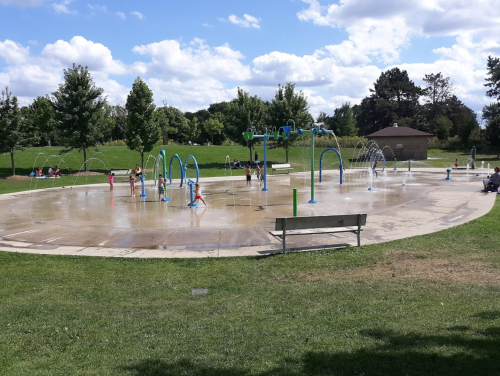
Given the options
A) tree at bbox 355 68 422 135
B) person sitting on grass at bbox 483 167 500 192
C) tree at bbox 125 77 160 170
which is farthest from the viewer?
tree at bbox 355 68 422 135

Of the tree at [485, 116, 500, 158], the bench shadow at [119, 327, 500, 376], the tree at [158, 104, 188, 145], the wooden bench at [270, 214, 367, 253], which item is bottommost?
the bench shadow at [119, 327, 500, 376]

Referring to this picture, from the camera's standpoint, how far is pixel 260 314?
624cm

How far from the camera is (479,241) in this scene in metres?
10.8

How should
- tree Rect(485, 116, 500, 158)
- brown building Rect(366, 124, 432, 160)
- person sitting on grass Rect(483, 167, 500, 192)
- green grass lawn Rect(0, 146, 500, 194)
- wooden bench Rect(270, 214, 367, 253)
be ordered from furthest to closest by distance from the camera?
tree Rect(485, 116, 500, 158), brown building Rect(366, 124, 432, 160), green grass lawn Rect(0, 146, 500, 194), person sitting on grass Rect(483, 167, 500, 192), wooden bench Rect(270, 214, 367, 253)

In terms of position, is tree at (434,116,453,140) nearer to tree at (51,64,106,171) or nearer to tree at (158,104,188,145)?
tree at (158,104,188,145)

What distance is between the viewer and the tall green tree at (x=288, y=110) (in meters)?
42.6

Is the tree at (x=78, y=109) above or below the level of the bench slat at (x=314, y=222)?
above

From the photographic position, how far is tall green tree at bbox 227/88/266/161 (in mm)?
42713

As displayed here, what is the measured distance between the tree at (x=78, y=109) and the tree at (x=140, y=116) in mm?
2313

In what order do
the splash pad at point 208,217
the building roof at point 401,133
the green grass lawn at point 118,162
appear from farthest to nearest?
1. the building roof at point 401,133
2. the green grass lawn at point 118,162
3. the splash pad at point 208,217

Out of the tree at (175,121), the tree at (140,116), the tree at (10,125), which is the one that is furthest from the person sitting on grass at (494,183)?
the tree at (175,121)

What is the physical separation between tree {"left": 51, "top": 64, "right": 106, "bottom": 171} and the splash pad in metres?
11.2

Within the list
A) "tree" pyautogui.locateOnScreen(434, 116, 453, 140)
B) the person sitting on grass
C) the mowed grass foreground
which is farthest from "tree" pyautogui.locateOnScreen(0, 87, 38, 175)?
"tree" pyautogui.locateOnScreen(434, 116, 453, 140)

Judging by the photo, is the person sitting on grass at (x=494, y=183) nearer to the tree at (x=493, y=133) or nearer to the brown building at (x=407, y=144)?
the brown building at (x=407, y=144)
